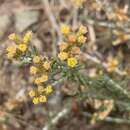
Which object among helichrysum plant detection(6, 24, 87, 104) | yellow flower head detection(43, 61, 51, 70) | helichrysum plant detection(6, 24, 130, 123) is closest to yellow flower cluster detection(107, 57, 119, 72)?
helichrysum plant detection(6, 24, 130, 123)

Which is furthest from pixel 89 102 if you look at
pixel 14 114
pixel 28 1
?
Answer: pixel 28 1

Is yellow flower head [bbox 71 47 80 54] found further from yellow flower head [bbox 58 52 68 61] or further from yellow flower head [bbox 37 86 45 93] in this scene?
yellow flower head [bbox 37 86 45 93]

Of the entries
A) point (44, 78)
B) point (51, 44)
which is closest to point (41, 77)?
point (44, 78)

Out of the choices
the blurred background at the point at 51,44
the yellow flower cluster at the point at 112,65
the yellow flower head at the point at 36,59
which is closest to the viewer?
the yellow flower head at the point at 36,59

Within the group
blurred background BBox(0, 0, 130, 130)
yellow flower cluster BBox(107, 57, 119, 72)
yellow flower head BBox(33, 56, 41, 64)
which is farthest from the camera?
blurred background BBox(0, 0, 130, 130)

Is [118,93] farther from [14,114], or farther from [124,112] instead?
[14,114]

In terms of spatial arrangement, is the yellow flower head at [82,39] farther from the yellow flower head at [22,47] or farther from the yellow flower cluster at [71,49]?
the yellow flower head at [22,47]

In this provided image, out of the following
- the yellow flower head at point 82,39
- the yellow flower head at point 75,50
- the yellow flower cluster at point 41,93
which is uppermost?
the yellow flower head at point 82,39

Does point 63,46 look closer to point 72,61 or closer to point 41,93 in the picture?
point 72,61

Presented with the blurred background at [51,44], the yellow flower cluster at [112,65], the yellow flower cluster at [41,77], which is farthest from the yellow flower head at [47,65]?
the yellow flower cluster at [112,65]
